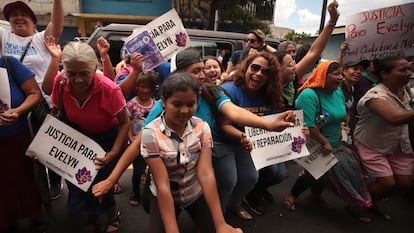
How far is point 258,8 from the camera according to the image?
1994 cm

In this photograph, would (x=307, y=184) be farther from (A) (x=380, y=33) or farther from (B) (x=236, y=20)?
(B) (x=236, y=20)

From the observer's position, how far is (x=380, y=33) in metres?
2.89

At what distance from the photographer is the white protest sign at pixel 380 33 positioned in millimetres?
2742

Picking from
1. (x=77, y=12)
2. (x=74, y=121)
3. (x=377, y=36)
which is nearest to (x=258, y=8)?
(x=77, y=12)

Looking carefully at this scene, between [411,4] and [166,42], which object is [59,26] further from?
[411,4]

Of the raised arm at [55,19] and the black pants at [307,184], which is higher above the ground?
the raised arm at [55,19]

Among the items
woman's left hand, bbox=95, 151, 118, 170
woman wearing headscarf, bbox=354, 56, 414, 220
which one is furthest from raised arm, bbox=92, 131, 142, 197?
woman wearing headscarf, bbox=354, 56, 414, 220

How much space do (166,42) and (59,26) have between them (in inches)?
40.6

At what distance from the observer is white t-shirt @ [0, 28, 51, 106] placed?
250cm

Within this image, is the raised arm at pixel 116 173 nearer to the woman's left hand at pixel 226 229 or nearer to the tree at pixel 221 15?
the woman's left hand at pixel 226 229

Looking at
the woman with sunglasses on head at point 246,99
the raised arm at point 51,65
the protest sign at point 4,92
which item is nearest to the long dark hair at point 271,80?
the woman with sunglasses on head at point 246,99

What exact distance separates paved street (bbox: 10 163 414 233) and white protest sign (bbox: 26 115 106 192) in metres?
0.79

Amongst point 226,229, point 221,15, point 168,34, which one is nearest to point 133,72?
point 168,34

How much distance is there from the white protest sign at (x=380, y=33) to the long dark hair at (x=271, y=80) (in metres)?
1.21
